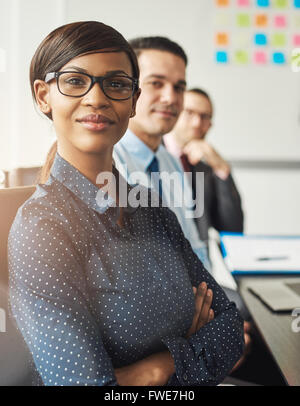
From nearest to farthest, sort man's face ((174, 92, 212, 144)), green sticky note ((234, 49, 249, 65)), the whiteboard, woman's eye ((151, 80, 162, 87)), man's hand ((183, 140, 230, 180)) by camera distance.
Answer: woman's eye ((151, 80, 162, 87)) → green sticky note ((234, 49, 249, 65)) → man's face ((174, 92, 212, 144)) → man's hand ((183, 140, 230, 180)) → the whiteboard

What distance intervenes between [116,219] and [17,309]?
172mm

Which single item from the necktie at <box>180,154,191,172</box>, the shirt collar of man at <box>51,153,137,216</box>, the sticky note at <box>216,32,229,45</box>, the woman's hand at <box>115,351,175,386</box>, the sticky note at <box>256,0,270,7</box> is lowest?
the woman's hand at <box>115,351,175,386</box>

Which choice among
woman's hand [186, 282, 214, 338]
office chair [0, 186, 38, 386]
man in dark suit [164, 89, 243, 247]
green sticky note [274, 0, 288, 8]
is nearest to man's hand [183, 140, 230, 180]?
man in dark suit [164, 89, 243, 247]

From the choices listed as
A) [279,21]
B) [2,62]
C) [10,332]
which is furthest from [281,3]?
[10,332]

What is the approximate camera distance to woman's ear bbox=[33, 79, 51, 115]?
1.77 feet

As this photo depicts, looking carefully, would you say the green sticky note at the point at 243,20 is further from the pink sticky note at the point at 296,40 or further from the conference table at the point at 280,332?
the conference table at the point at 280,332

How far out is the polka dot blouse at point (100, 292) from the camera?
491 mm

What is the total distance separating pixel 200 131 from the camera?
3.97 feet

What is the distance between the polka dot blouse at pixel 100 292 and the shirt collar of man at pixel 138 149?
0.31 ft

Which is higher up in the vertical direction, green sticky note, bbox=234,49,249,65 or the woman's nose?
green sticky note, bbox=234,49,249,65

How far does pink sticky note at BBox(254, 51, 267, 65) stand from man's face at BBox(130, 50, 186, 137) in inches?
9.2

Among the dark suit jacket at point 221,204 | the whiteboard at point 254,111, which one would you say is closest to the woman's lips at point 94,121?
the dark suit jacket at point 221,204

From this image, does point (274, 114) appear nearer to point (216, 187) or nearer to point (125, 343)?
point (216, 187)

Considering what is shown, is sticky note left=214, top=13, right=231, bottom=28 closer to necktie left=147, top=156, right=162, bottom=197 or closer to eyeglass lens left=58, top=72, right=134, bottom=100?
necktie left=147, top=156, right=162, bottom=197
